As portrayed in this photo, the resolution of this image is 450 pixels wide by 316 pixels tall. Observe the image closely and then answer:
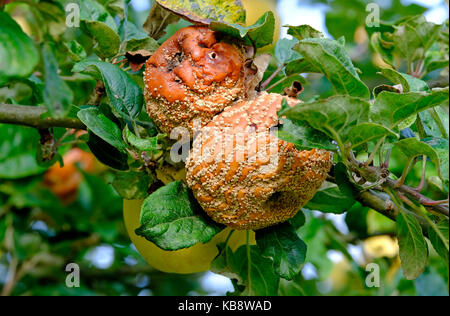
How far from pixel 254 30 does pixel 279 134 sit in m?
0.19

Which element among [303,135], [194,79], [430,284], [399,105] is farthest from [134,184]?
[430,284]

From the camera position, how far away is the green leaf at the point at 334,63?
0.65 meters

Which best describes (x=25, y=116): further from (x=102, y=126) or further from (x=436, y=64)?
(x=436, y=64)

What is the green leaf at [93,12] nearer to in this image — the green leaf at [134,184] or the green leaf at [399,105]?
the green leaf at [134,184]

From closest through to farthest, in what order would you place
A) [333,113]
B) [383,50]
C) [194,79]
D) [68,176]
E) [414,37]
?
[333,113] → [194,79] → [414,37] → [383,50] → [68,176]

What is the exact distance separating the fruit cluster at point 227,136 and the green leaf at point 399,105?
0.31ft

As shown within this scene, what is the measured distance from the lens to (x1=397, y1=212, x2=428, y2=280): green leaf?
2.50 feet

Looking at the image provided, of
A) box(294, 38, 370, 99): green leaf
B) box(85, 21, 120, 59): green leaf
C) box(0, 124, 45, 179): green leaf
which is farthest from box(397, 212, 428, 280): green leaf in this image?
box(0, 124, 45, 179): green leaf

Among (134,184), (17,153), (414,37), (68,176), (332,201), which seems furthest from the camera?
(68,176)

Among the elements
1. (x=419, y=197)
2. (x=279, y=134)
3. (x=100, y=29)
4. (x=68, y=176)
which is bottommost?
(x=68, y=176)

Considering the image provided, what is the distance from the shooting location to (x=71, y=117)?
86cm

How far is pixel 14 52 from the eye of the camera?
0.80 m
